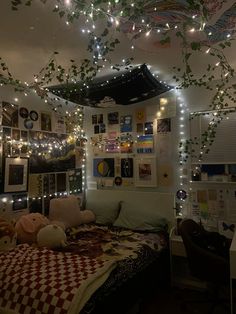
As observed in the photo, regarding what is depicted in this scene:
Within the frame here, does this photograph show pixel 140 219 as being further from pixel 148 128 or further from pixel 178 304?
pixel 148 128

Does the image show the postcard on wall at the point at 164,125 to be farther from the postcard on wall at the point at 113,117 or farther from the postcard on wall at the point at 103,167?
the postcard on wall at the point at 103,167

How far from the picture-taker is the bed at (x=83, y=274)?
1.73 meters

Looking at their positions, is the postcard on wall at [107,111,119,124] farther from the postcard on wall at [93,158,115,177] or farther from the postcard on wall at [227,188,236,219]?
the postcard on wall at [227,188,236,219]

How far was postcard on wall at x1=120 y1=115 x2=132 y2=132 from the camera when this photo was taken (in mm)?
3814

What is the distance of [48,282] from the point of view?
181 cm

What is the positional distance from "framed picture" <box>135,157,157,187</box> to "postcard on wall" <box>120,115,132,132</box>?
1.52 ft

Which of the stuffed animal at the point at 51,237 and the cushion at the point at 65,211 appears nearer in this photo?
the stuffed animal at the point at 51,237

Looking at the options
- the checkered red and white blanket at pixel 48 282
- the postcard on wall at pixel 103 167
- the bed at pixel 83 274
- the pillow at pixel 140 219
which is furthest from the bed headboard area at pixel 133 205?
the checkered red and white blanket at pixel 48 282

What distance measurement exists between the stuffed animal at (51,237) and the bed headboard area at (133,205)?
0.98 metres

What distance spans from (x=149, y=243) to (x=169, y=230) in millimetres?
517

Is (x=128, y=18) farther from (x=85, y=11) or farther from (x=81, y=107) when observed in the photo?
(x=81, y=107)

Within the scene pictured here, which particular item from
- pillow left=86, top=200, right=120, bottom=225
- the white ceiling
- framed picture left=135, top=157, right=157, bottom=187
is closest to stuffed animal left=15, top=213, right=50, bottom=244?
pillow left=86, top=200, right=120, bottom=225

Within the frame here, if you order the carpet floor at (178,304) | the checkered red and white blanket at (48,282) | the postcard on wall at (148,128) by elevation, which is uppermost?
the postcard on wall at (148,128)

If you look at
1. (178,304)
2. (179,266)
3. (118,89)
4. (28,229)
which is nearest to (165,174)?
(179,266)
